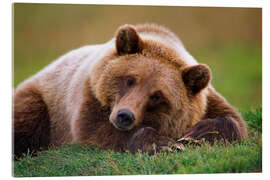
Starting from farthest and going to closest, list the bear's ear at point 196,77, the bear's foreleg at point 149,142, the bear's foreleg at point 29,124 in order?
the bear's foreleg at point 29,124 → the bear's ear at point 196,77 → the bear's foreleg at point 149,142

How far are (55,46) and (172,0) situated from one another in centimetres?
202

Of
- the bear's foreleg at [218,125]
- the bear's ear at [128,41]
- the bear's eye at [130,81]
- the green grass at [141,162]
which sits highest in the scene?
the bear's ear at [128,41]

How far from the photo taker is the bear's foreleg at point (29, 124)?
23.7 ft

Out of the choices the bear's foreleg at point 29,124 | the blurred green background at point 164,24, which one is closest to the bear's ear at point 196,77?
the blurred green background at point 164,24

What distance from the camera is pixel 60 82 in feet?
25.2

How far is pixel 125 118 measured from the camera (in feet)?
19.5

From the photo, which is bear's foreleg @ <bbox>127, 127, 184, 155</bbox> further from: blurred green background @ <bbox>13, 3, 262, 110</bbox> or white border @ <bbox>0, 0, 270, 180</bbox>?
blurred green background @ <bbox>13, 3, 262, 110</bbox>

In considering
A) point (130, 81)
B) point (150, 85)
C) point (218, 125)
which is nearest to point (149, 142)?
point (150, 85)

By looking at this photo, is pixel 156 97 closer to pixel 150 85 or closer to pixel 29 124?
pixel 150 85

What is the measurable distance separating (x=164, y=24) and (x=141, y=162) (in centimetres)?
265

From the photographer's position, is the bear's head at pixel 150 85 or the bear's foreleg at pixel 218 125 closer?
the bear's head at pixel 150 85
